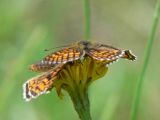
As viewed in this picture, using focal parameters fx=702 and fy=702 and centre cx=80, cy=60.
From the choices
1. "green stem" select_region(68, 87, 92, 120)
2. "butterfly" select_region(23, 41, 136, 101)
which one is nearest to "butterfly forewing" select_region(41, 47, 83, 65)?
"butterfly" select_region(23, 41, 136, 101)

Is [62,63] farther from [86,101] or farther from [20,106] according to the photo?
[20,106]

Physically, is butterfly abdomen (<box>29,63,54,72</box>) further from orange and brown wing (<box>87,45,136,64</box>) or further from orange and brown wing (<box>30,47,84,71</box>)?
orange and brown wing (<box>87,45,136,64</box>)

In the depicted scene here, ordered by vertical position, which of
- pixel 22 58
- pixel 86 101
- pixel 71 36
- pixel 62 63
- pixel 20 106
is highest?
pixel 62 63

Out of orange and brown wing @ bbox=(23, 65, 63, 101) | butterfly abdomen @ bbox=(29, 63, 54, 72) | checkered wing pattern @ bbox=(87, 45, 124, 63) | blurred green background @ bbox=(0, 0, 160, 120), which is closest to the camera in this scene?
orange and brown wing @ bbox=(23, 65, 63, 101)

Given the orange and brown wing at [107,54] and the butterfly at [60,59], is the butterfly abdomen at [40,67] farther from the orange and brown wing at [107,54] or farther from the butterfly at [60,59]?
the orange and brown wing at [107,54]

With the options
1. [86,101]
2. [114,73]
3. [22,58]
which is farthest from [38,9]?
[86,101]

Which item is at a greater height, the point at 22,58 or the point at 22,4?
the point at 22,58

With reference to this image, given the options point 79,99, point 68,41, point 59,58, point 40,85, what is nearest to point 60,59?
point 59,58
